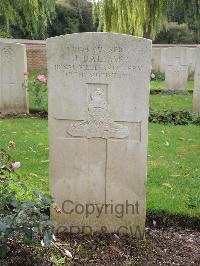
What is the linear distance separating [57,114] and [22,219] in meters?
0.98

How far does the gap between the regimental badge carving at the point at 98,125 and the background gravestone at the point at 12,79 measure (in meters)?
5.37

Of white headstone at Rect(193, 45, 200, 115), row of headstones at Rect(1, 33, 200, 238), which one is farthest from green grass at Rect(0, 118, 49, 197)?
white headstone at Rect(193, 45, 200, 115)

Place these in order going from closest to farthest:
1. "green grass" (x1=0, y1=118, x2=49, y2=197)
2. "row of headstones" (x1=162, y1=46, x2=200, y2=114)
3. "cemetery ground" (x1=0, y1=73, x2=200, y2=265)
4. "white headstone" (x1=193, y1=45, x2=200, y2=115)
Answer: "cemetery ground" (x1=0, y1=73, x2=200, y2=265)
"green grass" (x1=0, y1=118, x2=49, y2=197)
"white headstone" (x1=193, y1=45, x2=200, y2=115)
"row of headstones" (x1=162, y1=46, x2=200, y2=114)

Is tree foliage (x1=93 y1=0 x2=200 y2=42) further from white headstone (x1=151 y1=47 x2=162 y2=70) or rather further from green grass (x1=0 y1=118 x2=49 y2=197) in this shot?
white headstone (x1=151 y1=47 x2=162 y2=70)

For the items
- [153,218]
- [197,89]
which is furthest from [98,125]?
[197,89]

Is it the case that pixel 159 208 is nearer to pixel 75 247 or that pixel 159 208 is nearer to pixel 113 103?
pixel 75 247

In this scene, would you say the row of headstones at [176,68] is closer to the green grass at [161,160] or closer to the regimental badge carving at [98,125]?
the green grass at [161,160]

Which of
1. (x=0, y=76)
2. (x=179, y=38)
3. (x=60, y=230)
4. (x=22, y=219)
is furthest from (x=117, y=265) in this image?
(x=179, y=38)

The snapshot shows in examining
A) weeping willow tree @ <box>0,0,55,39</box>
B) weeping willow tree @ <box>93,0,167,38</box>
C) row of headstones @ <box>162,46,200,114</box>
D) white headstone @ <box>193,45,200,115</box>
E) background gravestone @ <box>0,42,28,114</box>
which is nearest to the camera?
weeping willow tree @ <box>0,0,55,39</box>

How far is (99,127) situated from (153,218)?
111cm

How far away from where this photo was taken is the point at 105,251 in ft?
10.5

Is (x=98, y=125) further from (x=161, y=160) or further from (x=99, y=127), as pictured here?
(x=161, y=160)

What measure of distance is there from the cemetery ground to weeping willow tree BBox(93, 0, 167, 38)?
198cm

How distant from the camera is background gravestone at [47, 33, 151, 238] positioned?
10.3ft
